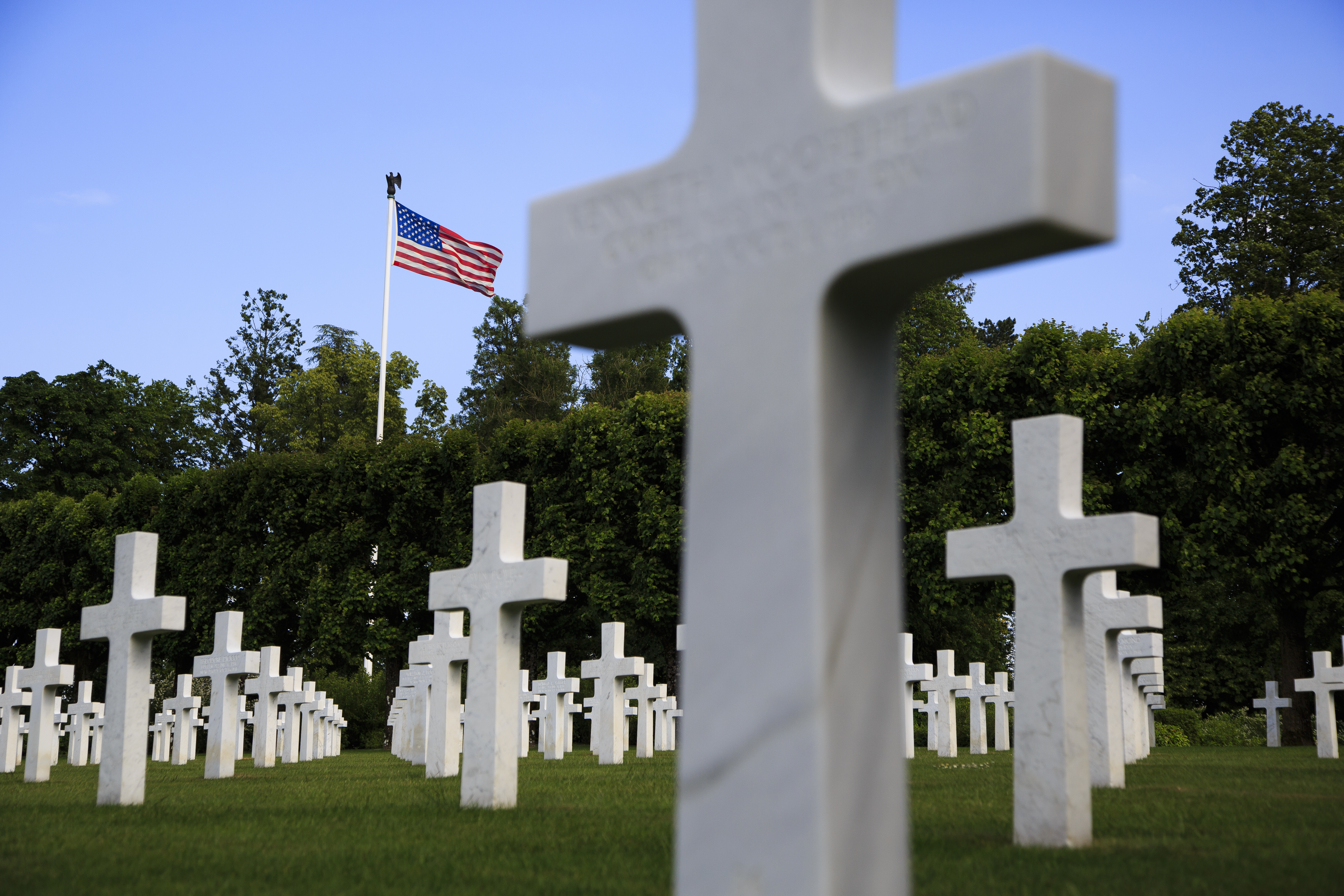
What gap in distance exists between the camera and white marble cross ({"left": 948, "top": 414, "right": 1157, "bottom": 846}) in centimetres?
612

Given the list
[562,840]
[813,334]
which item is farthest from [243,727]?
[813,334]

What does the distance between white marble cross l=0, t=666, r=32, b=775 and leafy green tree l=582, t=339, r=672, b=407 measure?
25.2 m

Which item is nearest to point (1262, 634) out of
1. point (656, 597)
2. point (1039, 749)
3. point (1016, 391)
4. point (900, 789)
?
point (1016, 391)

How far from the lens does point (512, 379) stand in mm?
43688

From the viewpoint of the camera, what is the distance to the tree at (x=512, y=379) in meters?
42.8

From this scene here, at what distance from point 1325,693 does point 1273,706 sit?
4811 millimetres

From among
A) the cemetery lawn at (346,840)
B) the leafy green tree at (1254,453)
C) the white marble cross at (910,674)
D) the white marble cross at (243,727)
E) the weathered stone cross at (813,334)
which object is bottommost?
the white marble cross at (243,727)

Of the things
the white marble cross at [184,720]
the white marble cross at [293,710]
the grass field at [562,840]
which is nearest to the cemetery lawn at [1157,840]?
the grass field at [562,840]

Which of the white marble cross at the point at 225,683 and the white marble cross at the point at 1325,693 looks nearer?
the white marble cross at the point at 225,683

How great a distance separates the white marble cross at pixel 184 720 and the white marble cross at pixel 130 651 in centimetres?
978

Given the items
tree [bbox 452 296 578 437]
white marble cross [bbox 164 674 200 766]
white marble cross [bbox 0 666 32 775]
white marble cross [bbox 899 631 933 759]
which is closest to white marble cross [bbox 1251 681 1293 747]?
white marble cross [bbox 899 631 933 759]

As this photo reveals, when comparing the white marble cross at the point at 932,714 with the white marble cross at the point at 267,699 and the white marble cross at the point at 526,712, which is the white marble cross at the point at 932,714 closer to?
the white marble cross at the point at 526,712

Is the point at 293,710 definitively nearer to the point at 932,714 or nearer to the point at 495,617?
the point at 932,714

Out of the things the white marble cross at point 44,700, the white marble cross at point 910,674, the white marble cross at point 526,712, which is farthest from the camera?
the white marble cross at point 526,712
